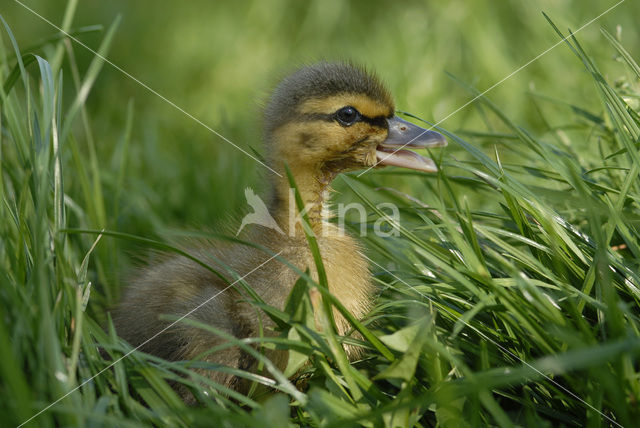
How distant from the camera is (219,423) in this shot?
4.41ft

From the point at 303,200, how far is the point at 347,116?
1.03 feet

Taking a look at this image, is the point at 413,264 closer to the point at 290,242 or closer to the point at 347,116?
the point at 290,242

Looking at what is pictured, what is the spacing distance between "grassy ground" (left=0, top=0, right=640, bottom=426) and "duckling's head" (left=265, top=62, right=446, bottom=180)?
4.3 inches

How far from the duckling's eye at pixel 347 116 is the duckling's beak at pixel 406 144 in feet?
0.48

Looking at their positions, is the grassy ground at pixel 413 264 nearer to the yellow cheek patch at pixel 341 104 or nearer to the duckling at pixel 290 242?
the duckling at pixel 290 242

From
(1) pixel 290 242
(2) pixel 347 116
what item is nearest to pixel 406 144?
(2) pixel 347 116

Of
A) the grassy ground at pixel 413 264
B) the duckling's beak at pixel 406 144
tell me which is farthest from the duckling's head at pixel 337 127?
the grassy ground at pixel 413 264

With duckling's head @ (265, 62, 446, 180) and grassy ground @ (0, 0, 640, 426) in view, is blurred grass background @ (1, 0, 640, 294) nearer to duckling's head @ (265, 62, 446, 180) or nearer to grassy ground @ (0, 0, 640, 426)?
grassy ground @ (0, 0, 640, 426)

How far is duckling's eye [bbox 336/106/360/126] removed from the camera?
2113 mm

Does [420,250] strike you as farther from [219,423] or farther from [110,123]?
[110,123]

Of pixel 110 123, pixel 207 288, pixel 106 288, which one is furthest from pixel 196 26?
pixel 207 288

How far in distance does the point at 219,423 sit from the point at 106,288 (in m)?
1.21

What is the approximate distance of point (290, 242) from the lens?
1.99 m

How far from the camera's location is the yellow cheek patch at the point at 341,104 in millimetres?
2082
